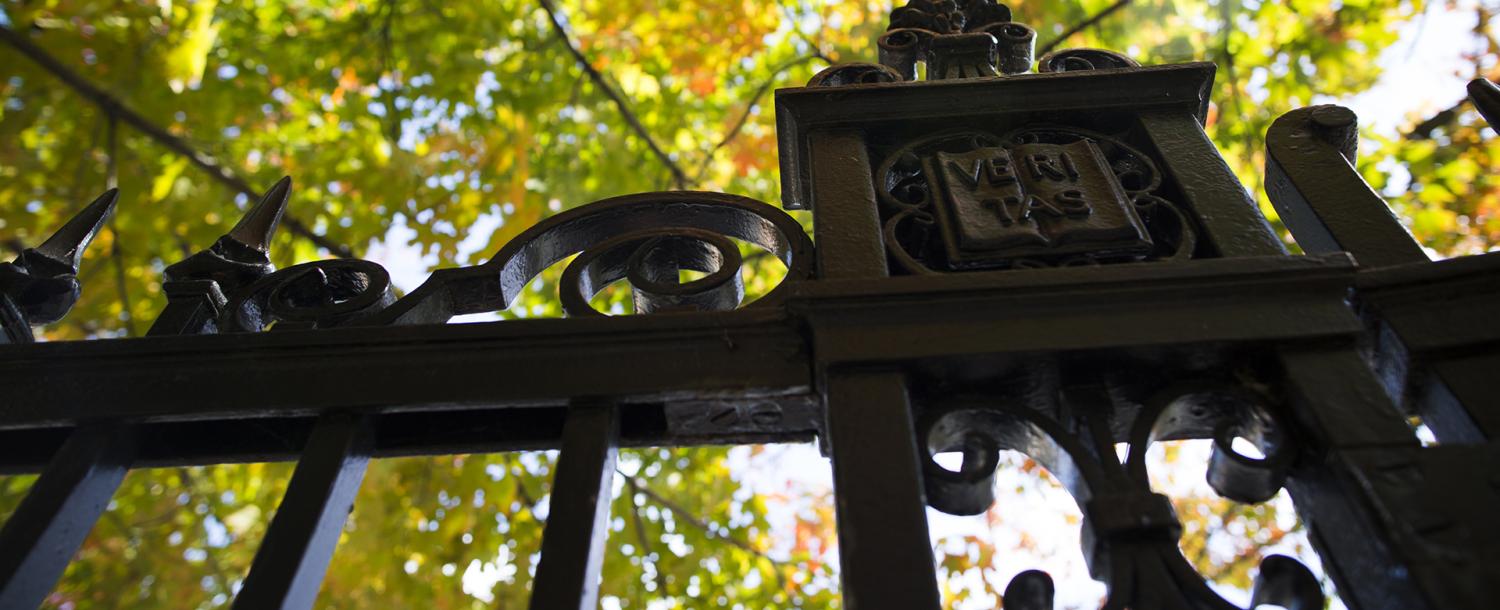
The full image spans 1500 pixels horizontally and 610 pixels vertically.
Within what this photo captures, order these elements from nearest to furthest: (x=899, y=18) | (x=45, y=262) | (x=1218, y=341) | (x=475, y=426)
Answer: (x=1218, y=341), (x=475, y=426), (x=45, y=262), (x=899, y=18)

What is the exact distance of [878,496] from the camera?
1.10 metres

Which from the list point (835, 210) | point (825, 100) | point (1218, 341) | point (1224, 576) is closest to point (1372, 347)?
point (1218, 341)

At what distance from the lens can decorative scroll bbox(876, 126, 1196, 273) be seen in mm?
1445

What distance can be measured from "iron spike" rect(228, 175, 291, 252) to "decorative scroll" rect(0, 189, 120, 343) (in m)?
0.25

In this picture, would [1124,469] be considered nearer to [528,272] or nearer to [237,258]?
[528,272]

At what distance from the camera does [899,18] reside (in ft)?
6.91

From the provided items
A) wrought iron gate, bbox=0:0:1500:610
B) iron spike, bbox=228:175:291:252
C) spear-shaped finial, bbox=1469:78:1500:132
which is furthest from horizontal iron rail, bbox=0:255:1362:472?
spear-shaped finial, bbox=1469:78:1500:132

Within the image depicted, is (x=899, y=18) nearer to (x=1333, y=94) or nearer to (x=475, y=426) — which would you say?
(x=475, y=426)

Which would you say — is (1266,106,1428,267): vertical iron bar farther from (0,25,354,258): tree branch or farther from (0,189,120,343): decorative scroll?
(0,25,354,258): tree branch

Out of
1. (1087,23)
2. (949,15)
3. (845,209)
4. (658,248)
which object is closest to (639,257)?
(658,248)

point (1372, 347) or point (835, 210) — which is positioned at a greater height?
point (835, 210)

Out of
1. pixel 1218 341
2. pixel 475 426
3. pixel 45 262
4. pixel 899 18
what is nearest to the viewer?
pixel 1218 341

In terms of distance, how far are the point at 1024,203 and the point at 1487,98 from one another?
0.77 metres

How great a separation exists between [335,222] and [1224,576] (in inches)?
236
